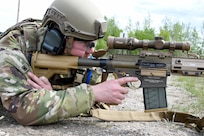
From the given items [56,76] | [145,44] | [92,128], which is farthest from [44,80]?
[145,44]

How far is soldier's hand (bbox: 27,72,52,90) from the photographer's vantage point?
9.27 feet

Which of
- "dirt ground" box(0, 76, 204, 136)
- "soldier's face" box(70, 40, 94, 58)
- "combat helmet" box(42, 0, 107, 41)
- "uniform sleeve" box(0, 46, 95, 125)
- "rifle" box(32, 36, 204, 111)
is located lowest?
"dirt ground" box(0, 76, 204, 136)

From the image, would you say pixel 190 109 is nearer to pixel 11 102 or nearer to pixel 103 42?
pixel 11 102

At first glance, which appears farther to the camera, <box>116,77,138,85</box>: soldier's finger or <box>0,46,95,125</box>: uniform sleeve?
<box>116,77,138,85</box>: soldier's finger

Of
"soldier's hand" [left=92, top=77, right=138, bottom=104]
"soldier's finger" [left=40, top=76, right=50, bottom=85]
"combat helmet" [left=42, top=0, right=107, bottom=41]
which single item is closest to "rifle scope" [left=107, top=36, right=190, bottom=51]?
"combat helmet" [left=42, top=0, right=107, bottom=41]

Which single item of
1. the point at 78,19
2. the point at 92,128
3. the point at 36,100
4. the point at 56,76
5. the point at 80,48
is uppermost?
the point at 78,19

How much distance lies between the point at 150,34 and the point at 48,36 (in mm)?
8466

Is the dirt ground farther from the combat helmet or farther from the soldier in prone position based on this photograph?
the combat helmet

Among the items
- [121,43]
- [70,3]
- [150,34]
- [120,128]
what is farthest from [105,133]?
[150,34]

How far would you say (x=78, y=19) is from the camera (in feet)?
9.62

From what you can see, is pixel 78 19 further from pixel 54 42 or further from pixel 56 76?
pixel 56 76

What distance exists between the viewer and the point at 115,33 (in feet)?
41.7

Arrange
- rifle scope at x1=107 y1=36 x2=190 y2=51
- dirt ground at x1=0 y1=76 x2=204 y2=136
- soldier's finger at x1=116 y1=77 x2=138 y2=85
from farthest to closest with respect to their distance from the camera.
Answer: rifle scope at x1=107 y1=36 x2=190 y2=51
soldier's finger at x1=116 y1=77 x2=138 y2=85
dirt ground at x1=0 y1=76 x2=204 y2=136

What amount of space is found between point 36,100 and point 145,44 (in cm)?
82
